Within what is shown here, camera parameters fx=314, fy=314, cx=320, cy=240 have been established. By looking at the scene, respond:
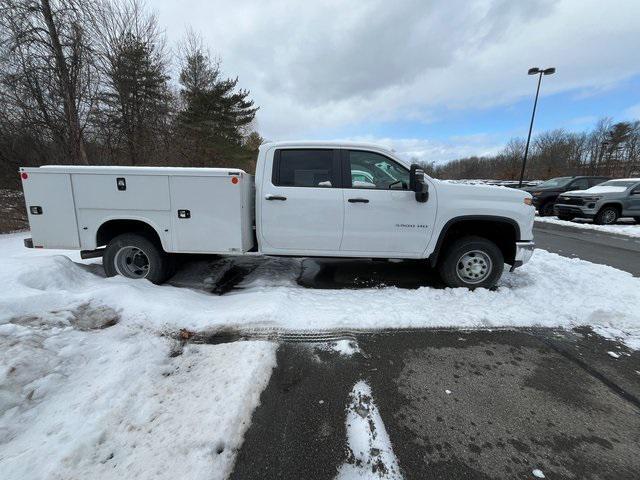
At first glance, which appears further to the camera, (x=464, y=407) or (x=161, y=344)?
(x=161, y=344)

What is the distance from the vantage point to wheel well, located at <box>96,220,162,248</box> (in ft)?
15.3

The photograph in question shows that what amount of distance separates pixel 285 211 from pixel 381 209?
136cm

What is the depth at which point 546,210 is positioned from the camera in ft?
56.1

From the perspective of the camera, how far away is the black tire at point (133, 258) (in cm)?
461

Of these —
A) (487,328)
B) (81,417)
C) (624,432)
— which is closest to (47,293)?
(81,417)

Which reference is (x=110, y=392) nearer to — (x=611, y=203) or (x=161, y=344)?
(x=161, y=344)

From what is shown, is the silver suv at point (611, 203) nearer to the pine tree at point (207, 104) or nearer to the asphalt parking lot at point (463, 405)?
the asphalt parking lot at point (463, 405)

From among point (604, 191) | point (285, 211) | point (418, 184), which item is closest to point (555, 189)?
point (604, 191)

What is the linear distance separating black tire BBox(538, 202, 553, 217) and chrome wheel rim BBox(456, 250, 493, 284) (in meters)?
15.7

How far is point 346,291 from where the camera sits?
4621 mm

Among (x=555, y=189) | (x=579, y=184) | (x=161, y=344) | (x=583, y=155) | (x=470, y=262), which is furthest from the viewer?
(x=583, y=155)

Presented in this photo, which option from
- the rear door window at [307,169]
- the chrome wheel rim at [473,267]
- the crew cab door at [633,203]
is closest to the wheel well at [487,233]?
the chrome wheel rim at [473,267]

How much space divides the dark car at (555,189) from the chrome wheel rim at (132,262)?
725 inches

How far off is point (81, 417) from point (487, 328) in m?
3.95
